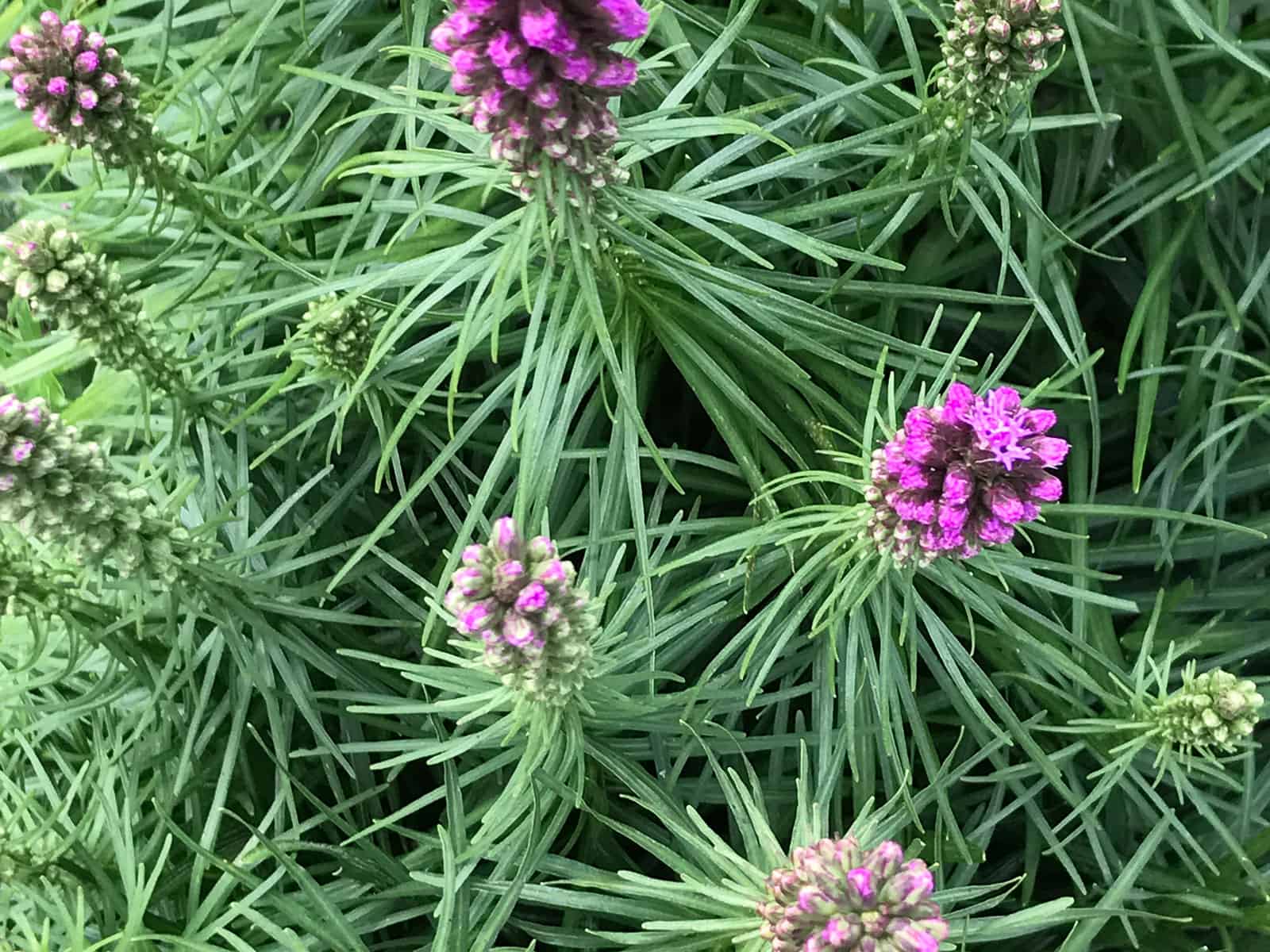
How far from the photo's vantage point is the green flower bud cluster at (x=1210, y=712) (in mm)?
984

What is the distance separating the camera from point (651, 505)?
4.14 feet

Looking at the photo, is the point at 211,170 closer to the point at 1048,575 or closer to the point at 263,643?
the point at 263,643

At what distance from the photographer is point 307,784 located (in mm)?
1342

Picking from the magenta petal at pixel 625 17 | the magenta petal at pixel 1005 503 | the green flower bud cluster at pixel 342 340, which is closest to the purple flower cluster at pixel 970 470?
the magenta petal at pixel 1005 503

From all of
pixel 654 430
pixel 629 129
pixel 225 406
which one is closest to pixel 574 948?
pixel 654 430

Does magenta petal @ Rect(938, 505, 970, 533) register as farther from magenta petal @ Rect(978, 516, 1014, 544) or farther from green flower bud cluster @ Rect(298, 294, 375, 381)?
green flower bud cluster @ Rect(298, 294, 375, 381)

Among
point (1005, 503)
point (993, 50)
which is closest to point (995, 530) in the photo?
point (1005, 503)

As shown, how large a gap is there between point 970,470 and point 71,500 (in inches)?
33.0

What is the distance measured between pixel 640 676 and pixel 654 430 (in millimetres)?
493

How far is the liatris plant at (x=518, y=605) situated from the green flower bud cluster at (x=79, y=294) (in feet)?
1.90

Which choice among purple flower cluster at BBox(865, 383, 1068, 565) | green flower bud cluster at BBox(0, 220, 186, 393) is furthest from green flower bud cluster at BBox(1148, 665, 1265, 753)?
green flower bud cluster at BBox(0, 220, 186, 393)

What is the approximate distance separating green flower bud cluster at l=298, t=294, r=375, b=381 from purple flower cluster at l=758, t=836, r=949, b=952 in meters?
0.72

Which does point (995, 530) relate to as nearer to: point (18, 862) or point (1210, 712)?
point (1210, 712)

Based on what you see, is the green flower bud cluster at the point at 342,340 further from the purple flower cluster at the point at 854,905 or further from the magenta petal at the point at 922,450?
the purple flower cluster at the point at 854,905
